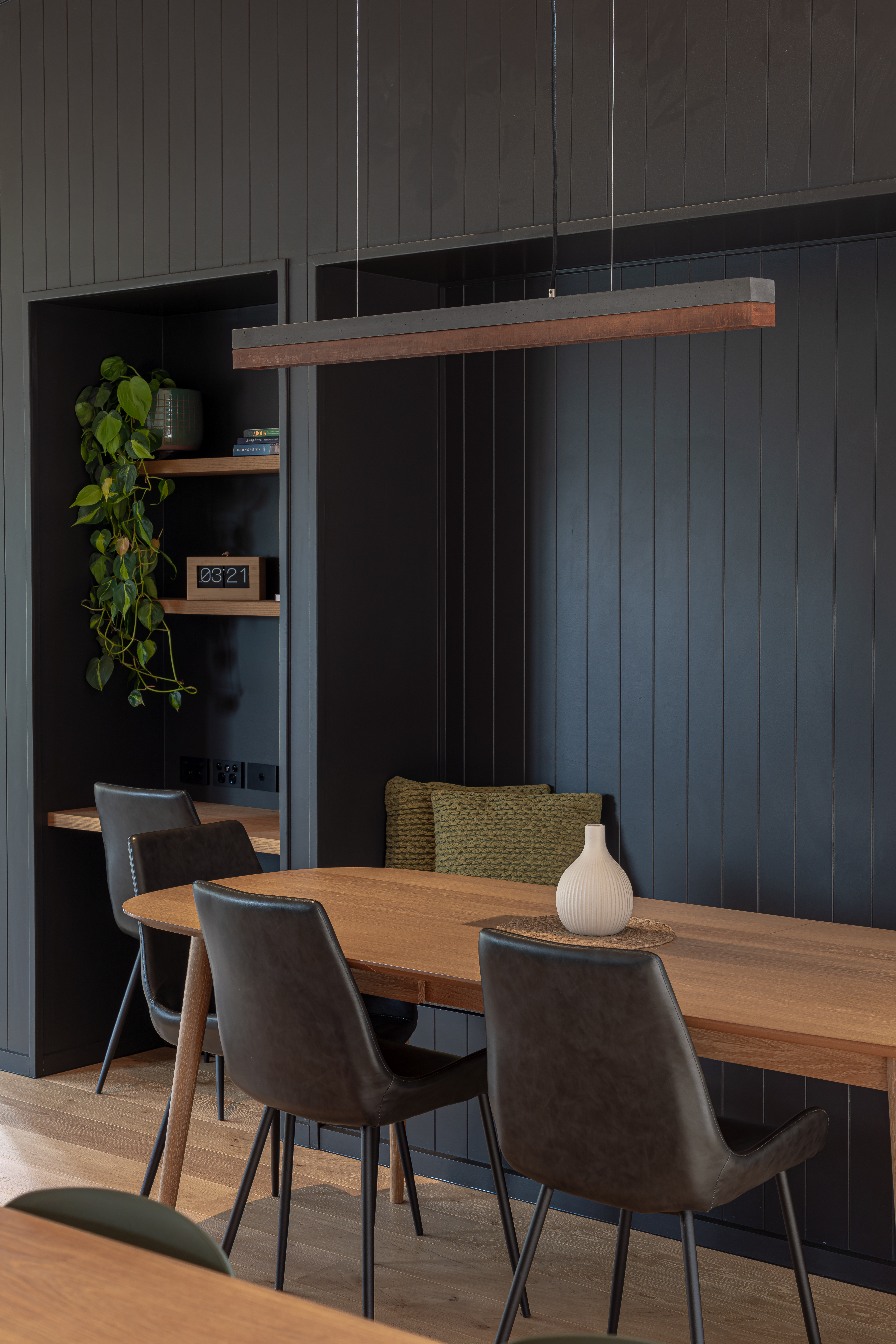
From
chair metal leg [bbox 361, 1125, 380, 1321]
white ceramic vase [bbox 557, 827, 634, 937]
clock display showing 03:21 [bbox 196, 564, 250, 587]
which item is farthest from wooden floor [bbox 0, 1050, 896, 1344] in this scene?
clock display showing 03:21 [bbox 196, 564, 250, 587]

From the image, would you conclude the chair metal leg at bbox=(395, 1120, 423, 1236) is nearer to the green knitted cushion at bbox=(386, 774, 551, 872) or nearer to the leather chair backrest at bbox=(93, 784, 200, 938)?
the green knitted cushion at bbox=(386, 774, 551, 872)

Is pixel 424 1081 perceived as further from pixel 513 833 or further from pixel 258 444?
pixel 258 444

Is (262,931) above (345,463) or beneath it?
beneath

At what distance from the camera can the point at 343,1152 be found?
4.05 m

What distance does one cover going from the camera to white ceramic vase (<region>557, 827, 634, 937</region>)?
2871 millimetres

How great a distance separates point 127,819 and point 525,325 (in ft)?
7.24

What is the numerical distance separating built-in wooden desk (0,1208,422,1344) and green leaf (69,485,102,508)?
344cm

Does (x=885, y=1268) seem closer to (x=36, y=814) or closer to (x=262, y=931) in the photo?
(x=262, y=931)

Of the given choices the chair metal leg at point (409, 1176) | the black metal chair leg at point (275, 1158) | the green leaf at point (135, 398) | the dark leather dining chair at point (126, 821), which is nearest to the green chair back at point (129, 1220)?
the black metal chair leg at point (275, 1158)

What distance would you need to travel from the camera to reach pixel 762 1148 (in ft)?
7.94

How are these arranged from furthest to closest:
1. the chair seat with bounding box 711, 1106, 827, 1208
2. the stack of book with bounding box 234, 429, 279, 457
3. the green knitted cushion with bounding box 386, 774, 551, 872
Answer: the stack of book with bounding box 234, 429, 279, 457 → the green knitted cushion with bounding box 386, 774, 551, 872 → the chair seat with bounding box 711, 1106, 827, 1208

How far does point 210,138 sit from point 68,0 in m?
0.81

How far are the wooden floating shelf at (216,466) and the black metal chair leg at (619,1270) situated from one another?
2484 millimetres

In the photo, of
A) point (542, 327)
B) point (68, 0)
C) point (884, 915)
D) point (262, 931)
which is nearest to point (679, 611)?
point (884, 915)
